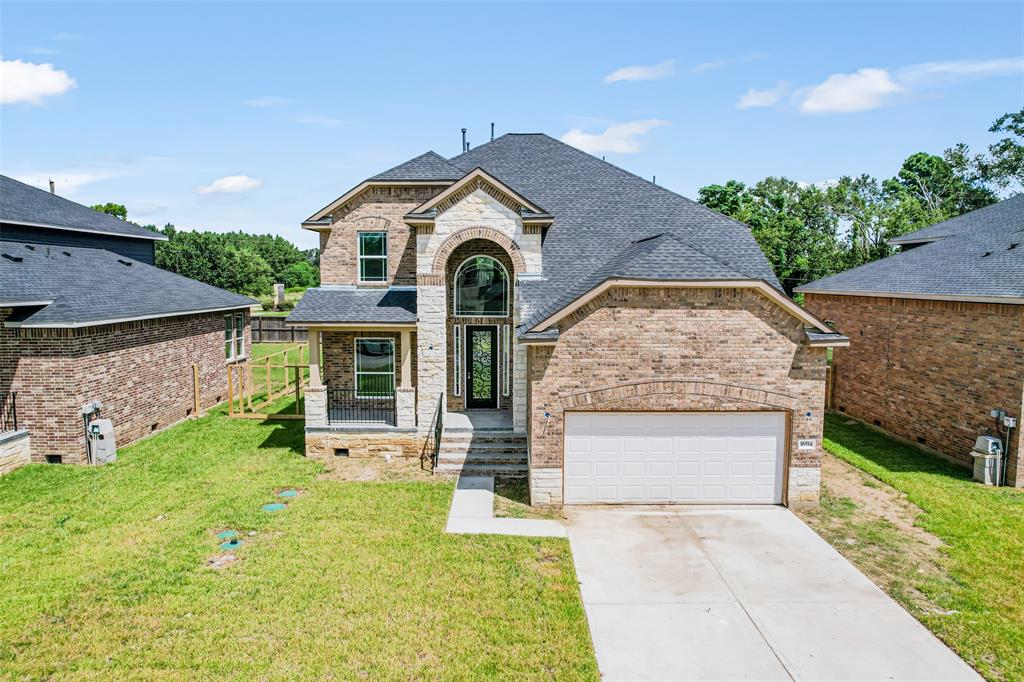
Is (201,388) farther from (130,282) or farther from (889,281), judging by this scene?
(889,281)

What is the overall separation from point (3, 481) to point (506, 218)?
1298 centimetres

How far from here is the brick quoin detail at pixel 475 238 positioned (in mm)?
15271

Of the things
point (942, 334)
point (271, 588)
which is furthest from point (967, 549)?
point (271, 588)

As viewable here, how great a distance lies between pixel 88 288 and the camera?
17.2 metres

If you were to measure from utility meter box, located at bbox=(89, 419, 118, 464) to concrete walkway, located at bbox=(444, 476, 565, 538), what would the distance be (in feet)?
29.5

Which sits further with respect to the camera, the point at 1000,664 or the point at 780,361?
the point at 780,361

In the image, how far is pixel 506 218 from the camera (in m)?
15.3

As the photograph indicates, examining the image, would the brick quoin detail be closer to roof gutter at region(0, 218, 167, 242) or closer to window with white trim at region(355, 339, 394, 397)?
window with white trim at region(355, 339, 394, 397)

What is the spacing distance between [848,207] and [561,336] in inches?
1419

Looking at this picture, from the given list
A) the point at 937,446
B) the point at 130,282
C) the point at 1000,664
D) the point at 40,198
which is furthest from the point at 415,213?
the point at 40,198

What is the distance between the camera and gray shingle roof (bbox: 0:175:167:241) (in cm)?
1998

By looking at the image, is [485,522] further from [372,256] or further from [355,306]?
[372,256]

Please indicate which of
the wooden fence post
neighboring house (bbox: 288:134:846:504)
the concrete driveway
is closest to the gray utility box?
neighboring house (bbox: 288:134:846:504)

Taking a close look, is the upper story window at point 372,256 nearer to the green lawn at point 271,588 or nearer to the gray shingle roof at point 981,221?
the green lawn at point 271,588
